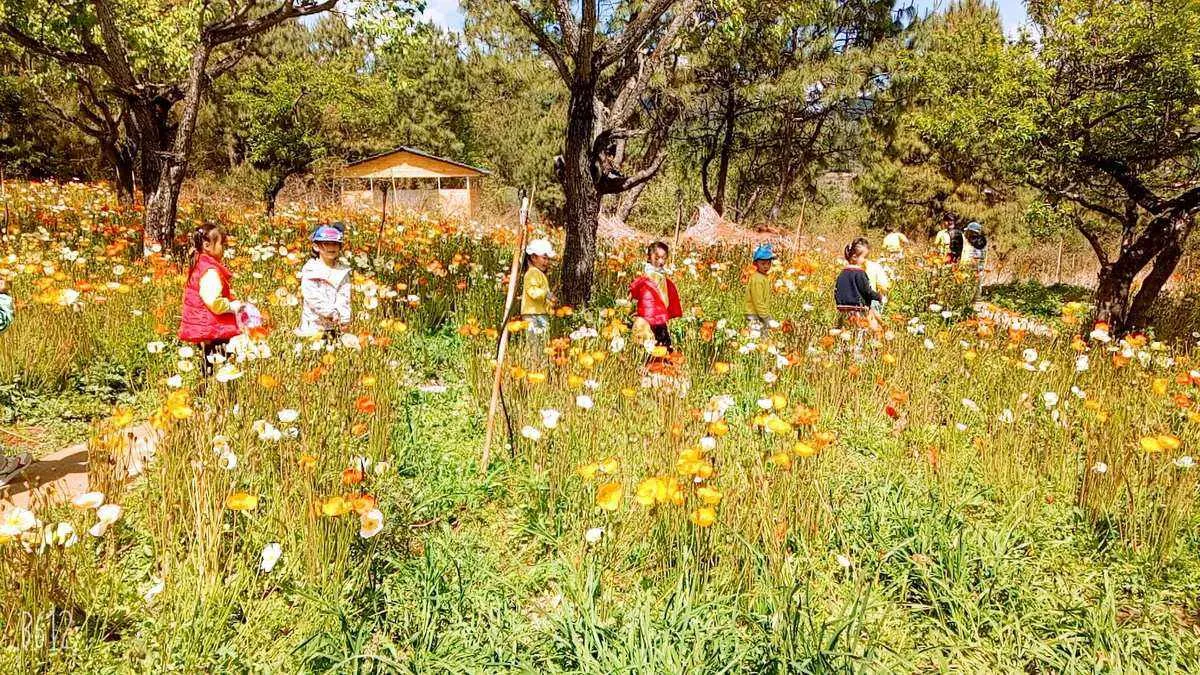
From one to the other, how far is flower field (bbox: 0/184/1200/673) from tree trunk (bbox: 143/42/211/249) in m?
3.15

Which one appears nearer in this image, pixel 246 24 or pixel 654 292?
pixel 654 292

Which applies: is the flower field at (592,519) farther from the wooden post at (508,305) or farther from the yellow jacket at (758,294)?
the yellow jacket at (758,294)

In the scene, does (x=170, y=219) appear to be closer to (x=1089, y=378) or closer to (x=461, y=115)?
(x=1089, y=378)

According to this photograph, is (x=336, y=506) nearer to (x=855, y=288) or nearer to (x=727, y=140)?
(x=855, y=288)

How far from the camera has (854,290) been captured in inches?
229

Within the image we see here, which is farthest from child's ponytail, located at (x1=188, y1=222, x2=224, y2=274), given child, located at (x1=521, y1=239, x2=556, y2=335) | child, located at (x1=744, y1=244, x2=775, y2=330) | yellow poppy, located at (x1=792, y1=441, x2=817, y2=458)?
child, located at (x1=744, y1=244, x2=775, y2=330)

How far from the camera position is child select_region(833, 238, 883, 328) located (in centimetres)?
573

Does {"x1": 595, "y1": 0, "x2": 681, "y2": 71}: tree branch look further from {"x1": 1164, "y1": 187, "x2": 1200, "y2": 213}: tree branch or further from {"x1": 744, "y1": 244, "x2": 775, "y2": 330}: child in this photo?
{"x1": 1164, "y1": 187, "x2": 1200, "y2": 213}: tree branch

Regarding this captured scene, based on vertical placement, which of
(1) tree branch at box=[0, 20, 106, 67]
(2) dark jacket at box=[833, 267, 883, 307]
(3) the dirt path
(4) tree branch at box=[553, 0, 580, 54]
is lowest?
(3) the dirt path

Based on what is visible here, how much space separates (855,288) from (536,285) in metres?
3.03

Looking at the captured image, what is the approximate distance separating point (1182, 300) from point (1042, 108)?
5.90 meters

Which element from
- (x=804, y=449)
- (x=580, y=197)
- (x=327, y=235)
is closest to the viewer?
(x=804, y=449)

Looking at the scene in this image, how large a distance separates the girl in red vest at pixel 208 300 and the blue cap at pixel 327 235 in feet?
1.94

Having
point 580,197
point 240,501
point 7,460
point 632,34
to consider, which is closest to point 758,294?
point 580,197
